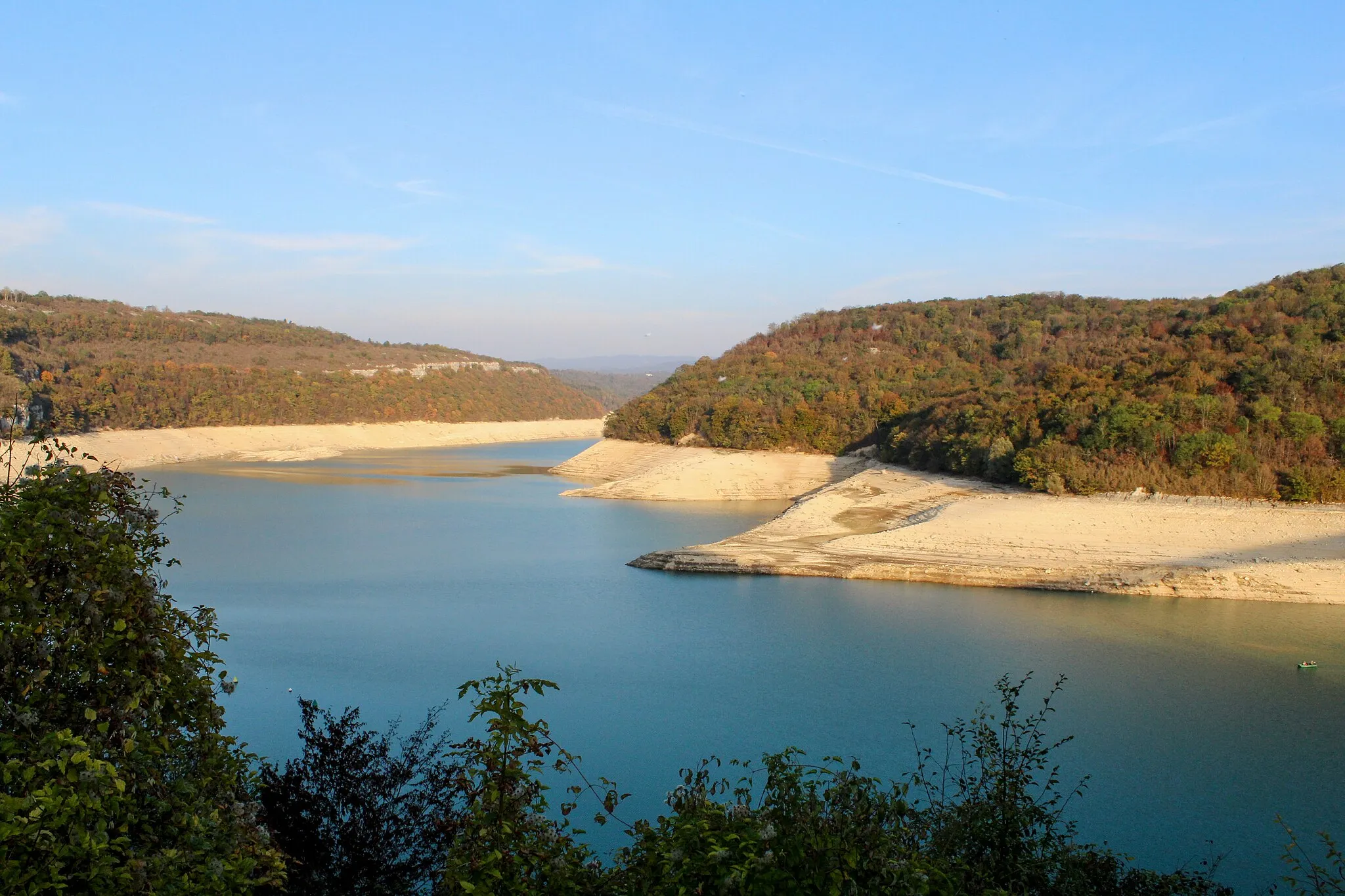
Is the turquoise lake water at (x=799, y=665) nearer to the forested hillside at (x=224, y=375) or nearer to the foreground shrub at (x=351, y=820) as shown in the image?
the foreground shrub at (x=351, y=820)

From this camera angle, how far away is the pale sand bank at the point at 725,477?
36156 mm

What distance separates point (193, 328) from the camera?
2879 inches

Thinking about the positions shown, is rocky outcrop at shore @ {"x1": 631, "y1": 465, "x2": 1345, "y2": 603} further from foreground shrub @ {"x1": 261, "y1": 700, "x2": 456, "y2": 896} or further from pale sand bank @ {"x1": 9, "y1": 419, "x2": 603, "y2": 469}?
pale sand bank @ {"x1": 9, "y1": 419, "x2": 603, "y2": 469}

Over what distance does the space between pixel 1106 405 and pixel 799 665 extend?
51.7ft

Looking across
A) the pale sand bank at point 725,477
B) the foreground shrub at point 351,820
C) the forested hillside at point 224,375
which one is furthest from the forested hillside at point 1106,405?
the forested hillside at point 224,375

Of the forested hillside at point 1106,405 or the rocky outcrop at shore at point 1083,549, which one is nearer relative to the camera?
the rocky outcrop at shore at point 1083,549

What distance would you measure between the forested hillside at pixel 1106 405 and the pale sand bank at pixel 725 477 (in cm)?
193

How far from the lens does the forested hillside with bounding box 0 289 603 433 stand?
Answer: 170 feet

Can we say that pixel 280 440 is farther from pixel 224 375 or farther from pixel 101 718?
pixel 101 718

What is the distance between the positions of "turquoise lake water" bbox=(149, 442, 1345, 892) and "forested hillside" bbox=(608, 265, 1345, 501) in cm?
648

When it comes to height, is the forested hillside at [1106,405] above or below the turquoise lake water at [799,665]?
above

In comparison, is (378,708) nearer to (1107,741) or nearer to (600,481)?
(1107,741)

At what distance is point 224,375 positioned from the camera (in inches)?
2432

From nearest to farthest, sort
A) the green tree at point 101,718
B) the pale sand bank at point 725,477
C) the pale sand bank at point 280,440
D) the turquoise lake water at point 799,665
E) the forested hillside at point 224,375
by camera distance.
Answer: the green tree at point 101,718 < the turquoise lake water at point 799,665 < the pale sand bank at point 725,477 < the pale sand bank at point 280,440 < the forested hillside at point 224,375
